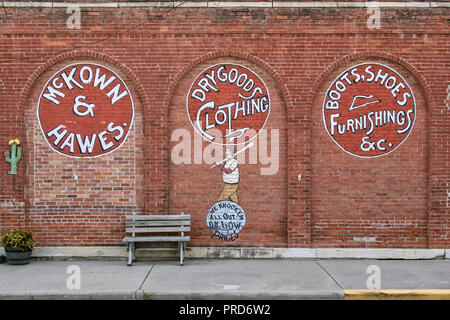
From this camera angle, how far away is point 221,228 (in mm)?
9141

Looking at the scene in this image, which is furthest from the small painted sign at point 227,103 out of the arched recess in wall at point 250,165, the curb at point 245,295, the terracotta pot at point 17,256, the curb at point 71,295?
the terracotta pot at point 17,256

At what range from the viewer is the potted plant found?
27.6 feet

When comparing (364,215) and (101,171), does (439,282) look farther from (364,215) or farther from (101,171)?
(101,171)

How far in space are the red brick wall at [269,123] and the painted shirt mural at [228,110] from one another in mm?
190

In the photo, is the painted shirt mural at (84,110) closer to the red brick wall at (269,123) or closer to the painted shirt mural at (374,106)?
the red brick wall at (269,123)

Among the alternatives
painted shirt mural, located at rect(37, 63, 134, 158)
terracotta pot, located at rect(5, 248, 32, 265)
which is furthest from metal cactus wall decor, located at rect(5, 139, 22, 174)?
terracotta pot, located at rect(5, 248, 32, 265)

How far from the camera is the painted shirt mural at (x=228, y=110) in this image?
9117mm

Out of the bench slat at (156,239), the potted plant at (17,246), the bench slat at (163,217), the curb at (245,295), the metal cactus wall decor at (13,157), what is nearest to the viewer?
the curb at (245,295)

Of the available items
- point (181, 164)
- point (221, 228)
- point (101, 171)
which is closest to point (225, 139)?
point (181, 164)

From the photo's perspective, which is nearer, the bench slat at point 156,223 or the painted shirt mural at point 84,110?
the bench slat at point 156,223

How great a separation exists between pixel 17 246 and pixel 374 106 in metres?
7.34

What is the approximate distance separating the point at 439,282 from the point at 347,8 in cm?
534

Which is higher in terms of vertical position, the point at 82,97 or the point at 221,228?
the point at 82,97

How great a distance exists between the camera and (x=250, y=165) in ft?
30.0
